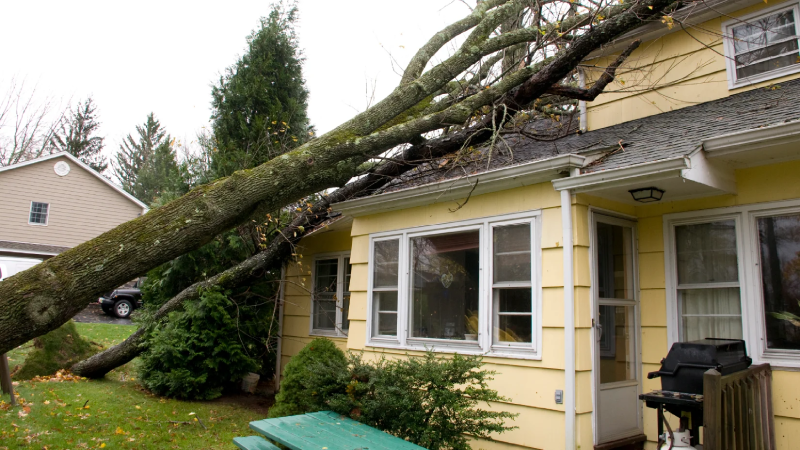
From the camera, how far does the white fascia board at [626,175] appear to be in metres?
4.39

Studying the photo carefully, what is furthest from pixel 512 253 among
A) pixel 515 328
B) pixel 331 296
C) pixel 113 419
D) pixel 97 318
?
pixel 97 318

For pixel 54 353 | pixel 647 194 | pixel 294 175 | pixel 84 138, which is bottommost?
pixel 54 353

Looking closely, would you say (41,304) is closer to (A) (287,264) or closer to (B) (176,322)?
(B) (176,322)

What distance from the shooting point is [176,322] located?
904cm

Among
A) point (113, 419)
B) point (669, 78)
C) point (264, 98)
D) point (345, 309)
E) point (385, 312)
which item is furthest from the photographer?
point (264, 98)

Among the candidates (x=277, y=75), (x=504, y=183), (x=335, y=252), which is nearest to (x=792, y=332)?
(x=504, y=183)

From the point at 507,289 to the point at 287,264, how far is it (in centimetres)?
578

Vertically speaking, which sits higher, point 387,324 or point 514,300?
point 514,300

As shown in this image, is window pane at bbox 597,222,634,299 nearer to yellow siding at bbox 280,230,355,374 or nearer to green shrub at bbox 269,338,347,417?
green shrub at bbox 269,338,347,417

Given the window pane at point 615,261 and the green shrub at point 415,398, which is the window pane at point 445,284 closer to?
the green shrub at point 415,398

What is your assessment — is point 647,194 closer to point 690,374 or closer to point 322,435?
point 690,374

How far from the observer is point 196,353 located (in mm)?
8875

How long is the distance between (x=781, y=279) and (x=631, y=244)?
1.35 m

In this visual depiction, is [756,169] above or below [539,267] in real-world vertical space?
above
